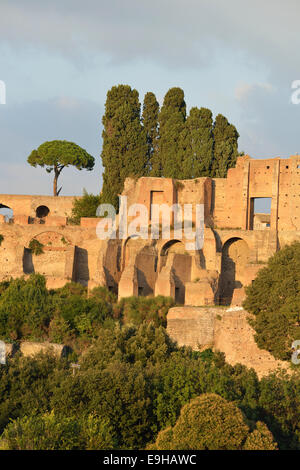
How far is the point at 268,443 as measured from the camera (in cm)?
1573

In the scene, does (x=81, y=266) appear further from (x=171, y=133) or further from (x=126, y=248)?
(x=171, y=133)

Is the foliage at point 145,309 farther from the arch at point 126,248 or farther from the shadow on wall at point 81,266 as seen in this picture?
the shadow on wall at point 81,266

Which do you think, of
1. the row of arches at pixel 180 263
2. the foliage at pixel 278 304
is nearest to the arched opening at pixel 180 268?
the row of arches at pixel 180 263

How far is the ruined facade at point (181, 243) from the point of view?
2992 centimetres

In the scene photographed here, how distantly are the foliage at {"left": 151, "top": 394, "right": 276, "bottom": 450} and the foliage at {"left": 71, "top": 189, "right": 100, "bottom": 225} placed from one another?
21340 mm

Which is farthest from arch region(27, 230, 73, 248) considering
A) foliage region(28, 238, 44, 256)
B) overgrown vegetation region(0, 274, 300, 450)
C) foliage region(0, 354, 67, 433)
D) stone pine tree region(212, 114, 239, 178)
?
foliage region(0, 354, 67, 433)

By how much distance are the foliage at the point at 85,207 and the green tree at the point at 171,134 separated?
131 inches

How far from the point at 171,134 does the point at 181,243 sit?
7295 mm

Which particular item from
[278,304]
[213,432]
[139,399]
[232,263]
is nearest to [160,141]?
[232,263]

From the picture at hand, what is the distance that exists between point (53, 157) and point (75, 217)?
5.82 meters
